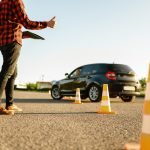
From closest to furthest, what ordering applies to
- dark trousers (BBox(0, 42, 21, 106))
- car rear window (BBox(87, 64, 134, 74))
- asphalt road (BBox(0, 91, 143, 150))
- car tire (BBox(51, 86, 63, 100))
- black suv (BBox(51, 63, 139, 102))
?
asphalt road (BBox(0, 91, 143, 150)), dark trousers (BBox(0, 42, 21, 106)), black suv (BBox(51, 63, 139, 102)), car rear window (BBox(87, 64, 134, 74)), car tire (BBox(51, 86, 63, 100))

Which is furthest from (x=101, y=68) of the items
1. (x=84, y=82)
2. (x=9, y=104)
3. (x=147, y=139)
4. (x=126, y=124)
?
(x=147, y=139)

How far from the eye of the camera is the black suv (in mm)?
14516

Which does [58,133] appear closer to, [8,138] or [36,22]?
[8,138]

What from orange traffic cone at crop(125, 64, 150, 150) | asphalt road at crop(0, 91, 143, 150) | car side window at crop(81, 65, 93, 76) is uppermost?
car side window at crop(81, 65, 93, 76)

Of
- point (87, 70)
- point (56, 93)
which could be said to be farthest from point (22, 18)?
point (56, 93)

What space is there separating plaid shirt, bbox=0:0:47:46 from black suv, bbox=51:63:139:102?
7597 millimetres

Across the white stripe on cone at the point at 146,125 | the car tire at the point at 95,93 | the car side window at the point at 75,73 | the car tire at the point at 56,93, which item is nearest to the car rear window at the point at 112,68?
the car tire at the point at 95,93

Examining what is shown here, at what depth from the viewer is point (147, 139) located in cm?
326

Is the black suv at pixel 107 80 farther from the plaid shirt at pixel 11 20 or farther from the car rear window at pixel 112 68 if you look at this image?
the plaid shirt at pixel 11 20

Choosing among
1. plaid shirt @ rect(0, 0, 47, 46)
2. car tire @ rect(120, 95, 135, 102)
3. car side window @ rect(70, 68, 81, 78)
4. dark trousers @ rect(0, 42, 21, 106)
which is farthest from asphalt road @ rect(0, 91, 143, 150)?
car side window @ rect(70, 68, 81, 78)

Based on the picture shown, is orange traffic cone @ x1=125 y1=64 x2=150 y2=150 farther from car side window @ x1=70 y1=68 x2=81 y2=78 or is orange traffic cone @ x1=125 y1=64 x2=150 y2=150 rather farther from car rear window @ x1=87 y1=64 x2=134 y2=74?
car side window @ x1=70 y1=68 x2=81 y2=78

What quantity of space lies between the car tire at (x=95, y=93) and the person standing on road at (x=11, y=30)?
24.6 feet

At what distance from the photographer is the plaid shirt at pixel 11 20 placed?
7.14 m

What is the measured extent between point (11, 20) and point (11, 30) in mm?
190
